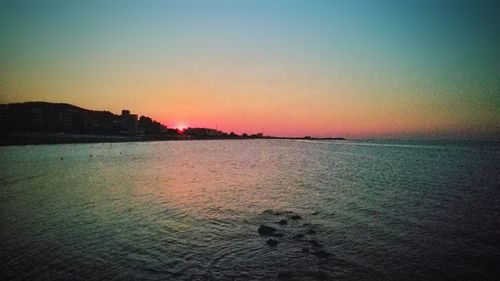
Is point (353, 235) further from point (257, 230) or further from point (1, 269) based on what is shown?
point (1, 269)

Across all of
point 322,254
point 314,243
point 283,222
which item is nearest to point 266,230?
point 283,222

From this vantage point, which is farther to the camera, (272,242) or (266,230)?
(266,230)

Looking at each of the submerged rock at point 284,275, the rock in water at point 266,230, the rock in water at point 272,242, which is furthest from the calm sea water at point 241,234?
the rock in water at point 266,230

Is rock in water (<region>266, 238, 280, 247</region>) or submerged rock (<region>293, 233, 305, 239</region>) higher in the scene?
rock in water (<region>266, 238, 280, 247</region>)

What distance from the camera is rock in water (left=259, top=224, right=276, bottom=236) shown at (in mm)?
18198

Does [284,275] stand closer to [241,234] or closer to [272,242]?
[272,242]

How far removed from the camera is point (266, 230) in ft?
60.8

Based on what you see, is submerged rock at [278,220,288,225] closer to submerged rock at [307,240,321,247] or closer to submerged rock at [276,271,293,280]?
submerged rock at [307,240,321,247]

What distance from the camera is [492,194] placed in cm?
3244

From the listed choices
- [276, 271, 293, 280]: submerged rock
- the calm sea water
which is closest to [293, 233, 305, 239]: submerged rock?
the calm sea water

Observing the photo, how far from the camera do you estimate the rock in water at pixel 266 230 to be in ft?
59.7

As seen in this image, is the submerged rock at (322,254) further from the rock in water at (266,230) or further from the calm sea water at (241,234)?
the rock in water at (266,230)

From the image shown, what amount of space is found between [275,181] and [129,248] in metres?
28.7

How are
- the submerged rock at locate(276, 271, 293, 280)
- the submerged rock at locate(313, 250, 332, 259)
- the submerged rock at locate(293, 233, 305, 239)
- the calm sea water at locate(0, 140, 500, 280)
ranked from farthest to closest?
the submerged rock at locate(293, 233, 305, 239), the submerged rock at locate(313, 250, 332, 259), the calm sea water at locate(0, 140, 500, 280), the submerged rock at locate(276, 271, 293, 280)
